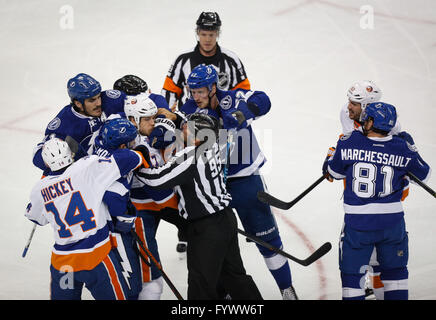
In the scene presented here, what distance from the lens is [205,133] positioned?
3168mm

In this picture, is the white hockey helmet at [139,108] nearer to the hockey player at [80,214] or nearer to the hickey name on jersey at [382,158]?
the hockey player at [80,214]

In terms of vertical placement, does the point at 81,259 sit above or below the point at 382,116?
below

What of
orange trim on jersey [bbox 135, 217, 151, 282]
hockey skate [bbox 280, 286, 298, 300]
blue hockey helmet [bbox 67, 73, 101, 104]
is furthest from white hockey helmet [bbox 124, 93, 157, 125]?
hockey skate [bbox 280, 286, 298, 300]

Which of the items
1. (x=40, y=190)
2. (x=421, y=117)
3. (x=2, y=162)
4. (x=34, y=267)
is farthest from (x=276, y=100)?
(x=40, y=190)

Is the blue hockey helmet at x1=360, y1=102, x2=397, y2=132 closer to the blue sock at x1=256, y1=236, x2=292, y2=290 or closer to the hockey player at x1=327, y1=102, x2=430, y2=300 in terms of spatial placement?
the hockey player at x1=327, y1=102, x2=430, y2=300

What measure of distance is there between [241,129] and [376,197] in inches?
37.0

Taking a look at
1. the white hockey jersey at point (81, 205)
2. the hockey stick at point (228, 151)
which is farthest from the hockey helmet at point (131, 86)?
the white hockey jersey at point (81, 205)

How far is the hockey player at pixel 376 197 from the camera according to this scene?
3.16m

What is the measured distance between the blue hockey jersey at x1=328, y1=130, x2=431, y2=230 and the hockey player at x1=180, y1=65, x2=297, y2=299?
60cm

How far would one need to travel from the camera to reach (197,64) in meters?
4.36

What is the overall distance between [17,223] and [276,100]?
2.99 m

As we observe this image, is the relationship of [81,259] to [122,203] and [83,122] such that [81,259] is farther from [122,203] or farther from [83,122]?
[83,122]

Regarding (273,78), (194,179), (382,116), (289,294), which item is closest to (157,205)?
(194,179)

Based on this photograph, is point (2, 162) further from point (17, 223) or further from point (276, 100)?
point (276, 100)
